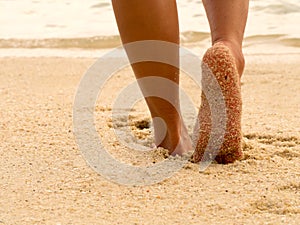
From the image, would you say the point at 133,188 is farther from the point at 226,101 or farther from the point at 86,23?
the point at 86,23

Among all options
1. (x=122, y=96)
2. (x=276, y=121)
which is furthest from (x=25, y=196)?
(x=122, y=96)

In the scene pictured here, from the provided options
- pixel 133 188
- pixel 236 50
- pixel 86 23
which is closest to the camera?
pixel 133 188

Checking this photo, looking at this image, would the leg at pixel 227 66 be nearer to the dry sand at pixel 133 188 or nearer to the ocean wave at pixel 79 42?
the dry sand at pixel 133 188

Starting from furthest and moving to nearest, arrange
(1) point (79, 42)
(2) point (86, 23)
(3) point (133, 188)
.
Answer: (2) point (86, 23) → (1) point (79, 42) → (3) point (133, 188)

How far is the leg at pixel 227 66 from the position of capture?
5.62 ft

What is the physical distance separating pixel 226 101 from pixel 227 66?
10 cm

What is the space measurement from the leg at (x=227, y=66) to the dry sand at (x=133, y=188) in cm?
8

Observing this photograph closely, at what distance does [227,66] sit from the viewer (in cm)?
171

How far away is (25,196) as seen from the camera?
164cm

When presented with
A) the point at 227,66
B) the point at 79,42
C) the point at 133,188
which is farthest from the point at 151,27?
the point at 79,42

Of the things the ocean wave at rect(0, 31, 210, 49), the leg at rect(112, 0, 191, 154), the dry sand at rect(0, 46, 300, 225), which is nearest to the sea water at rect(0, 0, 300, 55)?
the ocean wave at rect(0, 31, 210, 49)

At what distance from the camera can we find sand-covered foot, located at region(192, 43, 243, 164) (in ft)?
5.60

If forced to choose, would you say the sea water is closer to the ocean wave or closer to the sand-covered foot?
the ocean wave

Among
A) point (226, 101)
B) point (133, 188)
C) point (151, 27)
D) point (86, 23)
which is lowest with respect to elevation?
point (86, 23)
